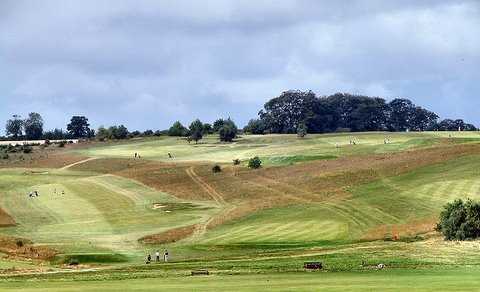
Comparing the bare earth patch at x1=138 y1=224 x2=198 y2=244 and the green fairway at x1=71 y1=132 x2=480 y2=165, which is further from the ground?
the green fairway at x1=71 y1=132 x2=480 y2=165

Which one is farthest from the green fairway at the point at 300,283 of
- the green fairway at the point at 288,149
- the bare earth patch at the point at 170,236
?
the green fairway at the point at 288,149

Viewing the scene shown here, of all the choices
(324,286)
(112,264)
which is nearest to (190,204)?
(112,264)

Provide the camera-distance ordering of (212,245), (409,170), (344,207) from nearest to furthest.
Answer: (212,245), (344,207), (409,170)

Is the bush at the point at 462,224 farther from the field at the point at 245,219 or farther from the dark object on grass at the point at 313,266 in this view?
the dark object on grass at the point at 313,266

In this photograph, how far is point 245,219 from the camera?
9831cm

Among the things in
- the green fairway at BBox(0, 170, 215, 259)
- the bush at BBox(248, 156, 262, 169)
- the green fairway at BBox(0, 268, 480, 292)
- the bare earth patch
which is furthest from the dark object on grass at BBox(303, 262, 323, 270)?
the bush at BBox(248, 156, 262, 169)

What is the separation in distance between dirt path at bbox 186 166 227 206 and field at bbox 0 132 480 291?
0.31 m

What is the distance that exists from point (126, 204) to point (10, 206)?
586 inches

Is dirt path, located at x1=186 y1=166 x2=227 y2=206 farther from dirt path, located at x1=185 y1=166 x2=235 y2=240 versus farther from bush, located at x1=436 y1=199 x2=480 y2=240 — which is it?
bush, located at x1=436 y1=199 x2=480 y2=240

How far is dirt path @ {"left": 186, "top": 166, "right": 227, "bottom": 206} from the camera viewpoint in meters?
116

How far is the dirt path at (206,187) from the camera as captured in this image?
4560 inches

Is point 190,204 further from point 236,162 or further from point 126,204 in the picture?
point 236,162

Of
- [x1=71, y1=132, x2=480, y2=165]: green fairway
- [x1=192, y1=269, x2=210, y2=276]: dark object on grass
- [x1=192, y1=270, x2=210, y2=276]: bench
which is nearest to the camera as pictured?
[x1=192, y1=269, x2=210, y2=276]: dark object on grass

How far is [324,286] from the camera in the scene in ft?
153
